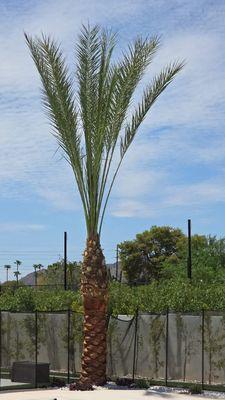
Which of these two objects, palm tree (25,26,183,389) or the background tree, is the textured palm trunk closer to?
palm tree (25,26,183,389)

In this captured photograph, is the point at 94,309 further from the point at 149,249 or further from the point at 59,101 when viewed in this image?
the point at 149,249

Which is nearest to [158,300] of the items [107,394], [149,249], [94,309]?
[94,309]

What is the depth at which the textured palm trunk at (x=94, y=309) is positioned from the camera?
67.4 feet

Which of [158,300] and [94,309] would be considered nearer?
[94,309]

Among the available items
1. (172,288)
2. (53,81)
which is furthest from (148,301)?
(53,81)

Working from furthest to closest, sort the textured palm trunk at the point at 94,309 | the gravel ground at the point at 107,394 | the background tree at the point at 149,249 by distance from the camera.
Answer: the background tree at the point at 149,249, the textured palm trunk at the point at 94,309, the gravel ground at the point at 107,394

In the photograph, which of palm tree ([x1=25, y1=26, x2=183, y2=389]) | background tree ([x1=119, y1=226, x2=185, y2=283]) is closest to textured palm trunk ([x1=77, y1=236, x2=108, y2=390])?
palm tree ([x1=25, y1=26, x2=183, y2=389])

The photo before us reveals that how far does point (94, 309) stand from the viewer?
20641 mm

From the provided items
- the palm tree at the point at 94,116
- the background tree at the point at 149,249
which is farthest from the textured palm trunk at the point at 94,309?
the background tree at the point at 149,249

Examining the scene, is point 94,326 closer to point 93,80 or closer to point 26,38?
point 93,80

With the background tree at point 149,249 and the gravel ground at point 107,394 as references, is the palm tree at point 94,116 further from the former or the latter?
the background tree at point 149,249

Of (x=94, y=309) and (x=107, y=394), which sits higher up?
(x=94, y=309)

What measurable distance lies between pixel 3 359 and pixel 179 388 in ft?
26.4

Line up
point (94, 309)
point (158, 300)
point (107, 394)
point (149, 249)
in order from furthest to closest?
1. point (149, 249)
2. point (158, 300)
3. point (94, 309)
4. point (107, 394)
